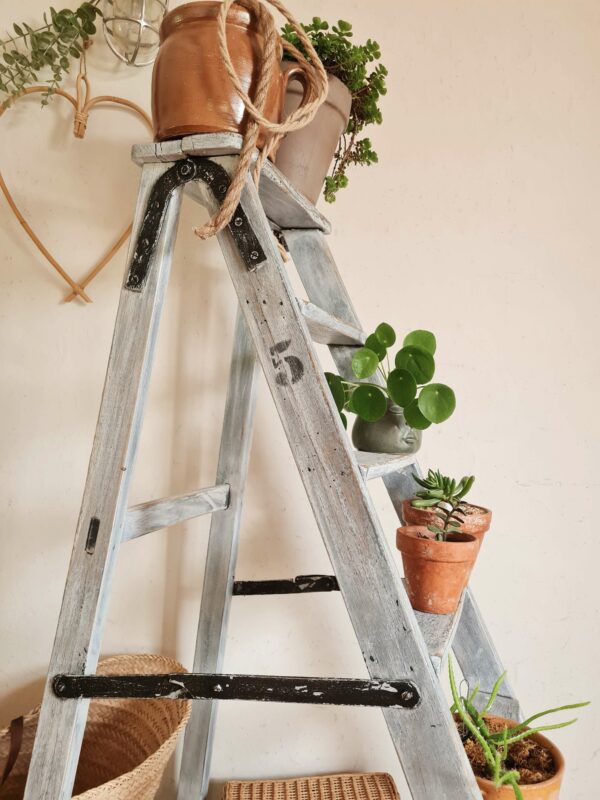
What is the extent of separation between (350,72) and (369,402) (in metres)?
0.53

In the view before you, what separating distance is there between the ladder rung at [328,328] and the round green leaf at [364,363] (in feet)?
0.21

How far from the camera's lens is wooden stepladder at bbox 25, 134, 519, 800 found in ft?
1.87

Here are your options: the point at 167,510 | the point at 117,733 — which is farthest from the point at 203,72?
the point at 117,733

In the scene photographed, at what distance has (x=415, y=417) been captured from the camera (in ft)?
2.50

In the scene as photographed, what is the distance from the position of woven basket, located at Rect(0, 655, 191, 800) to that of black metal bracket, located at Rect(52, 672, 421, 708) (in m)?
0.29

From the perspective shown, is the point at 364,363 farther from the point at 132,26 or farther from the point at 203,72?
the point at 132,26

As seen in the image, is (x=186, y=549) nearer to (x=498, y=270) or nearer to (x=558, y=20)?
(x=498, y=270)

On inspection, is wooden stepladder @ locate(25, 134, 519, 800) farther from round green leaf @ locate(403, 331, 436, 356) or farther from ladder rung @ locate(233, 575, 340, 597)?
ladder rung @ locate(233, 575, 340, 597)

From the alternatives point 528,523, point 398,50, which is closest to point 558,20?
point 398,50

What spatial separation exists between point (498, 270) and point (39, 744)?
111 centimetres

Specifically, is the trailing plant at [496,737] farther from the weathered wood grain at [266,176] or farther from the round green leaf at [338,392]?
the weathered wood grain at [266,176]

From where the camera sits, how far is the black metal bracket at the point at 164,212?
0.64 metres

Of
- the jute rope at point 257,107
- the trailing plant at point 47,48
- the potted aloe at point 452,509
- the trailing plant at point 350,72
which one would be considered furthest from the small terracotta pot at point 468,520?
the trailing plant at point 47,48

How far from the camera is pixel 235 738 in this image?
45.1 inches
